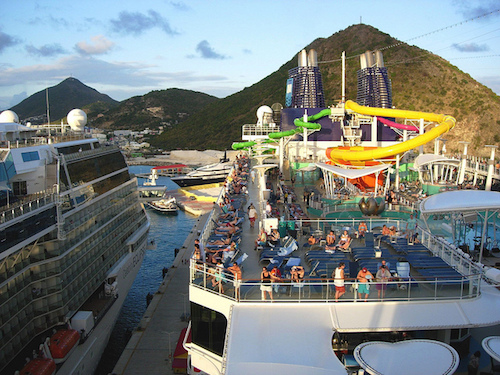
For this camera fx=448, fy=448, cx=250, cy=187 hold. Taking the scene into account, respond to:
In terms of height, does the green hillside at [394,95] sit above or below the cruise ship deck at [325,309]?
above

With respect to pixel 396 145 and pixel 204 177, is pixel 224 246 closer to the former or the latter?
pixel 396 145

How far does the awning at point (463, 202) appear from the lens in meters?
12.1

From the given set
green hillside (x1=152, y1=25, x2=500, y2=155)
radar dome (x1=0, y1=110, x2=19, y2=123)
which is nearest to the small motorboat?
radar dome (x1=0, y1=110, x2=19, y2=123)

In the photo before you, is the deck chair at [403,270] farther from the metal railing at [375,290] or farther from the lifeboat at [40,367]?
the lifeboat at [40,367]

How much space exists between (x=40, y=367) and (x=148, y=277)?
14547 mm

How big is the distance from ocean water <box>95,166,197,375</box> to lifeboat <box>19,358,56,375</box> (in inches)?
163

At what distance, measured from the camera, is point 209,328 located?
9.71 metres

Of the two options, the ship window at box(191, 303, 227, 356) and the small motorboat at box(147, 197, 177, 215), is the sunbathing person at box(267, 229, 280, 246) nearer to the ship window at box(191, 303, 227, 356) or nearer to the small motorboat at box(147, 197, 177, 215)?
the ship window at box(191, 303, 227, 356)

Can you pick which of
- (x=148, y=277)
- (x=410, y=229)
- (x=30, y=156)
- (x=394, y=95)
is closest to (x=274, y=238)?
(x=410, y=229)

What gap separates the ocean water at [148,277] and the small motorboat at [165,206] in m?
0.63

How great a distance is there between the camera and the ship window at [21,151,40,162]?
1390cm

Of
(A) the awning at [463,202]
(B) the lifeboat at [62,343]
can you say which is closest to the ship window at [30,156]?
(B) the lifeboat at [62,343]

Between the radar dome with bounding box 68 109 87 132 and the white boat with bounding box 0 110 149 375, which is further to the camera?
the radar dome with bounding box 68 109 87 132

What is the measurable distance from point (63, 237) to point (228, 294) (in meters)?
6.79
